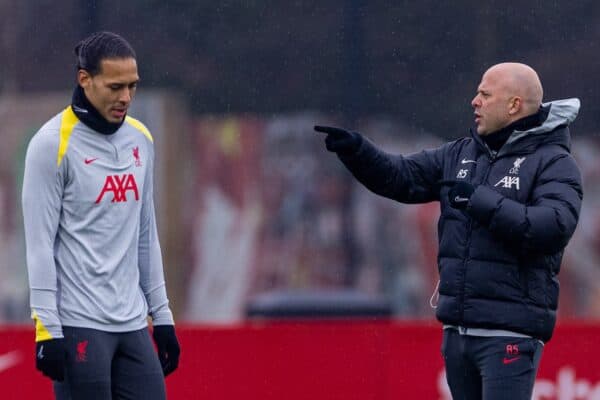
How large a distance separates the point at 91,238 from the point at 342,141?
927 mm

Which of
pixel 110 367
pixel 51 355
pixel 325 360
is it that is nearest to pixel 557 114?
pixel 110 367

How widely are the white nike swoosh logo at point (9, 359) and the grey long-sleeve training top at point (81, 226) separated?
2.32m

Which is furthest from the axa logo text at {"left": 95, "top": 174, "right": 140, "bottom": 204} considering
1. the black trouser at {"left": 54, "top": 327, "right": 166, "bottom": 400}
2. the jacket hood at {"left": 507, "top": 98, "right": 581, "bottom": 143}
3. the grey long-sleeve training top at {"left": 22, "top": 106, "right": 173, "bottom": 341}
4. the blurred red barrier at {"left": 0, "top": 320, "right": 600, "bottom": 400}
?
the blurred red barrier at {"left": 0, "top": 320, "right": 600, "bottom": 400}

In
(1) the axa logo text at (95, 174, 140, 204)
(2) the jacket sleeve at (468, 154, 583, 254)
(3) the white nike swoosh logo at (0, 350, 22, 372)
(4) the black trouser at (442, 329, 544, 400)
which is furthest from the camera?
(3) the white nike swoosh logo at (0, 350, 22, 372)

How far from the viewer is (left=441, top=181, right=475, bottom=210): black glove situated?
432 cm

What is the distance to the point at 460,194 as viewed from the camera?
14.2ft

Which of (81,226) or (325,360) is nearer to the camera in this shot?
(81,226)

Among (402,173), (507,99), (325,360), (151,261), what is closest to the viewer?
(151,261)

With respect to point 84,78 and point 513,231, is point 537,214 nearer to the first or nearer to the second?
point 513,231

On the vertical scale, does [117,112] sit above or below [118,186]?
above

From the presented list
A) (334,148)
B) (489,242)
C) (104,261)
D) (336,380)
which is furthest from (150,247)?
(336,380)

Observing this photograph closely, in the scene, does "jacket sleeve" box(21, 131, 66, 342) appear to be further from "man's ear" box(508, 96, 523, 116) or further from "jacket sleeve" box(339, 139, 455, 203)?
"man's ear" box(508, 96, 523, 116)

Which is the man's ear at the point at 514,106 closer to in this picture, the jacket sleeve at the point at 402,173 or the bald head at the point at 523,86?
the bald head at the point at 523,86

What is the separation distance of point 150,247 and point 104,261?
10.3 inches
